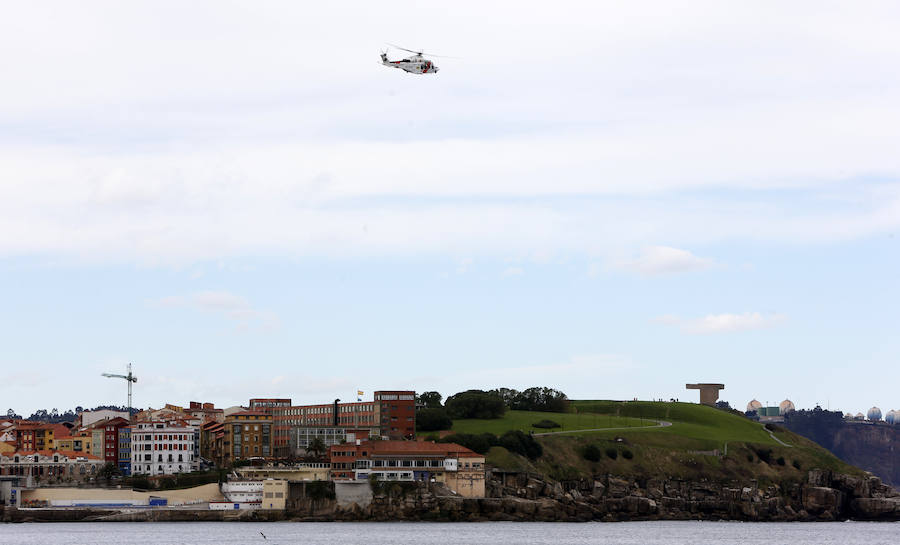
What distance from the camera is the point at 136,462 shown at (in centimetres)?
17138

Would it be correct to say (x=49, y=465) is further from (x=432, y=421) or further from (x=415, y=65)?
(x=415, y=65)

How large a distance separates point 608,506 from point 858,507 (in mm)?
42365

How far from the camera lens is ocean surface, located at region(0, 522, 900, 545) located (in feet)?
397

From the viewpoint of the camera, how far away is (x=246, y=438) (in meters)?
184

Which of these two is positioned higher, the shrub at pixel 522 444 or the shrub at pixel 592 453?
the shrub at pixel 522 444

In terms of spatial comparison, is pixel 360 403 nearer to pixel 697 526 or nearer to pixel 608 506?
pixel 608 506

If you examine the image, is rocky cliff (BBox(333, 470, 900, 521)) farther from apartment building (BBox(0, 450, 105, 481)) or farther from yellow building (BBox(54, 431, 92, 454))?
yellow building (BBox(54, 431, 92, 454))

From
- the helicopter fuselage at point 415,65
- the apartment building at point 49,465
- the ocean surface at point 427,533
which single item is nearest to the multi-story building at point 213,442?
the apartment building at point 49,465

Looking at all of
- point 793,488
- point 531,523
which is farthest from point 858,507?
point 531,523

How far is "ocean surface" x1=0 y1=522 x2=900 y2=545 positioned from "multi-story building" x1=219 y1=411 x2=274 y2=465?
34.3m

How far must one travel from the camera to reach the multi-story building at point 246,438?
183000mm

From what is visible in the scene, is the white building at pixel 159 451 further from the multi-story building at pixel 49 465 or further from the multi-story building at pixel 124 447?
the multi-story building at pixel 124 447

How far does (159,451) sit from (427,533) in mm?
51610

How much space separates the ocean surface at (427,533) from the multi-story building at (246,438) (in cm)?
3431
